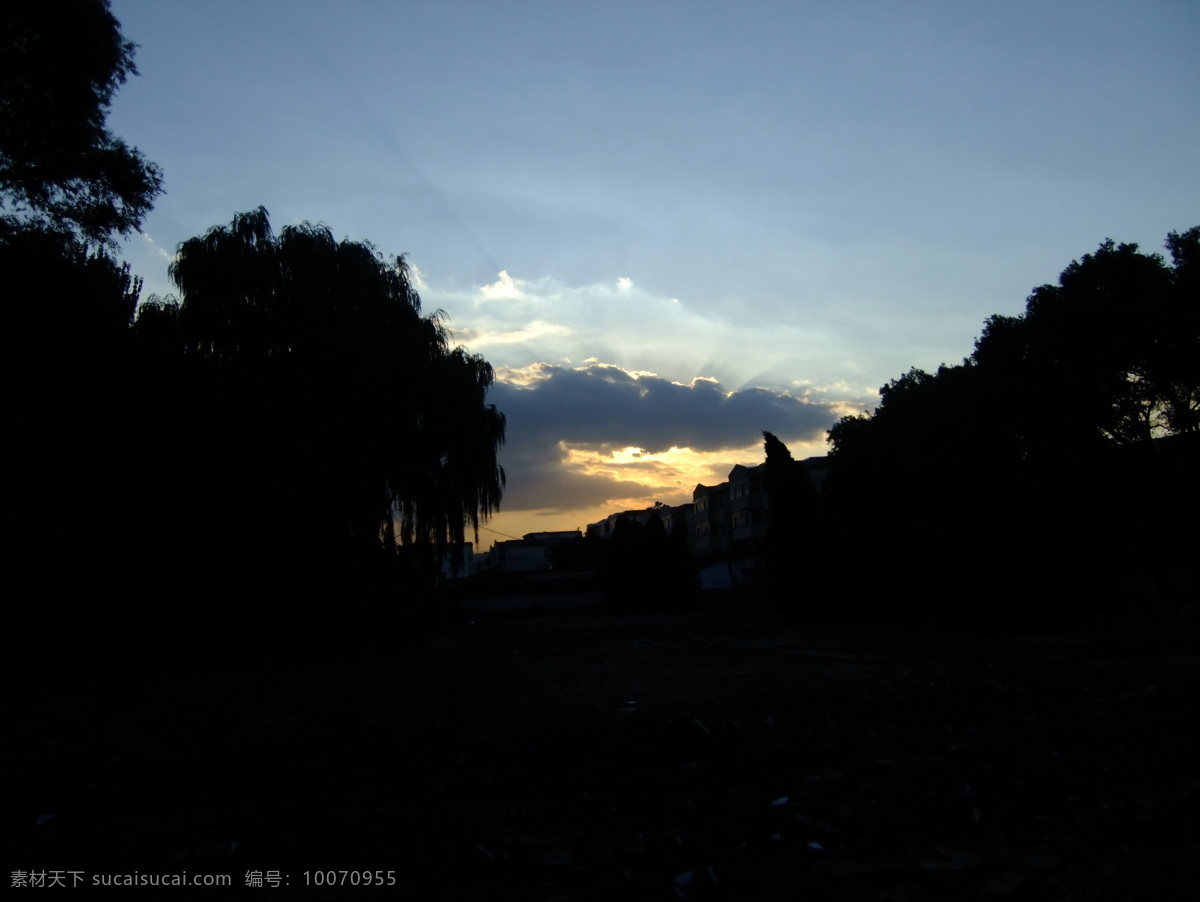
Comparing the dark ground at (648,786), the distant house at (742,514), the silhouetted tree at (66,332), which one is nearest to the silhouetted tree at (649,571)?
the distant house at (742,514)

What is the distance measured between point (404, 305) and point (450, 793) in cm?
1865

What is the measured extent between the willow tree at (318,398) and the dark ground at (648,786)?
7.17m

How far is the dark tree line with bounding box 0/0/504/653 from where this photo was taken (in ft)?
44.1

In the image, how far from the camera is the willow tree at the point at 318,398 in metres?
19.4

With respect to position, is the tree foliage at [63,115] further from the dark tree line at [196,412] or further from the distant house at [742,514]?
the distant house at [742,514]

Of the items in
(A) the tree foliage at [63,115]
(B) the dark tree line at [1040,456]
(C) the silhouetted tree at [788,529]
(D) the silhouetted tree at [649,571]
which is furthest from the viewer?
(D) the silhouetted tree at [649,571]

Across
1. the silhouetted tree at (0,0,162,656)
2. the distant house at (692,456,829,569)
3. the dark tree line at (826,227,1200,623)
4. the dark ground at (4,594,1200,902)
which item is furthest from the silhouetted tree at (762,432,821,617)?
the distant house at (692,456,829,569)

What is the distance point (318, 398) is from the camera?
20.6 m

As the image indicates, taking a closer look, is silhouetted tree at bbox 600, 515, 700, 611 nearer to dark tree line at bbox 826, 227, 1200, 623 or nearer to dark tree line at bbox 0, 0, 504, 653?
dark tree line at bbox 826, 227, 1200, 623

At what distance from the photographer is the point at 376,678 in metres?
15.1

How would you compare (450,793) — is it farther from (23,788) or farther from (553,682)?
(553,682)

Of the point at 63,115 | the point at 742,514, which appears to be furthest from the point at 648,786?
the point at 742,514

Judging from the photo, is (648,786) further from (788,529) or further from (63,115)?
(788,529)

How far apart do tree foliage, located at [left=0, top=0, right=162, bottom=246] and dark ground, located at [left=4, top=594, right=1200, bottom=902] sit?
7.83m
